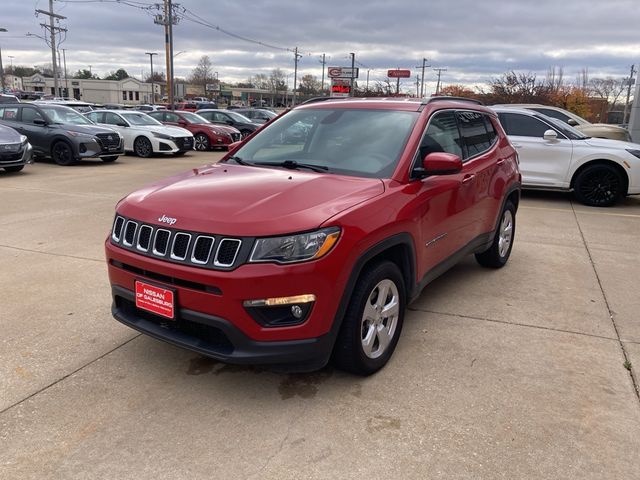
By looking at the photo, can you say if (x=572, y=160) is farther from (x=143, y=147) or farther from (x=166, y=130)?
(x=143, y=147)

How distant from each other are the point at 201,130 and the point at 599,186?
14.2 meters

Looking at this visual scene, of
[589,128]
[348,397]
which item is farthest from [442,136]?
[589,128]

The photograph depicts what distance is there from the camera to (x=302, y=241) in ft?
9.06

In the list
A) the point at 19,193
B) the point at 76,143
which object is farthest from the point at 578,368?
the point at 76,143

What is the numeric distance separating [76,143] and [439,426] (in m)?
13.2

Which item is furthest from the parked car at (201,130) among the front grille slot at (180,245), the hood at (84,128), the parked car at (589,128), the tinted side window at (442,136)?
the front grille slot at (180,245)

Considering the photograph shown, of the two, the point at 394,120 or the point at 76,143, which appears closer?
the point at 394,120

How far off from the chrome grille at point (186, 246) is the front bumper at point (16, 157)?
1026 centimetres

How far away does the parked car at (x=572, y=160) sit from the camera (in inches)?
373

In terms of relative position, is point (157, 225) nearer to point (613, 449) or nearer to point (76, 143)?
point (613, 449)

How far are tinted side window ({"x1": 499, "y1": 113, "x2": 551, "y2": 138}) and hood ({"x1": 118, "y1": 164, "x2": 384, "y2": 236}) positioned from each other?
25.3 ft

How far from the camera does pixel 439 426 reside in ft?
9.36

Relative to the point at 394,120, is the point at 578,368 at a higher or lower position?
lower

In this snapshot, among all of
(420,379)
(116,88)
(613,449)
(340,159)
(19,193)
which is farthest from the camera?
(116,88)
